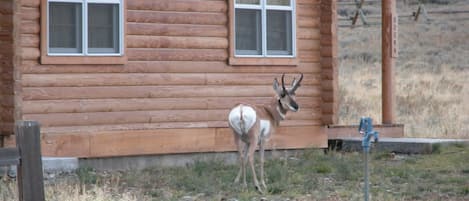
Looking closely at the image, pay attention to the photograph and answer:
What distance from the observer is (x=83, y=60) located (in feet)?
54.0

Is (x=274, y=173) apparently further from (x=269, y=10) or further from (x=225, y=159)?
(x=269, y=10)

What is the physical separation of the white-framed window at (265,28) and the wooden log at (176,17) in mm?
404

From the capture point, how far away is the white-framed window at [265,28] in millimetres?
18422

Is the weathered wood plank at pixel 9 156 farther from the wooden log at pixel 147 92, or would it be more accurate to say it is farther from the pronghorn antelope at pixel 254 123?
the wooden log at pixel 147 92

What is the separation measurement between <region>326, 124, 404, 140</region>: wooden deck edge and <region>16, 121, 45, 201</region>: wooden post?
37.5 ft

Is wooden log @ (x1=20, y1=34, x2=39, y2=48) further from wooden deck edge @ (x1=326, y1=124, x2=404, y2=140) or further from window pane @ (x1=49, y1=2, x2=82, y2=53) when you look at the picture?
wooden deck edge @ (x1=326, y1=124, x2=404, y2=140)

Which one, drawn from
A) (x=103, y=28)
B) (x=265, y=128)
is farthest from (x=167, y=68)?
(x=265, y=128)

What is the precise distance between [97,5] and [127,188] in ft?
10.9

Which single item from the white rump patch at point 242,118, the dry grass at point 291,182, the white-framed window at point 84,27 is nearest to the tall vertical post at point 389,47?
the dry grass at point 291,182

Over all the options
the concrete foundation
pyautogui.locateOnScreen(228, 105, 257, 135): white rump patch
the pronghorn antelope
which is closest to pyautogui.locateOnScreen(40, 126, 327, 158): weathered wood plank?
the concrete foundation

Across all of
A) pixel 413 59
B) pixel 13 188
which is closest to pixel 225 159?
pixel 13 188

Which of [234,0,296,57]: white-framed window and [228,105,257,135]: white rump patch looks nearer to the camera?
[228,105,257,135]: white rump patch

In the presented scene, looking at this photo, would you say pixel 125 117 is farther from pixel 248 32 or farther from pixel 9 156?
pixel 9 156

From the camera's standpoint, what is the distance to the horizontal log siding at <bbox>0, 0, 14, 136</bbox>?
15.5 meters
